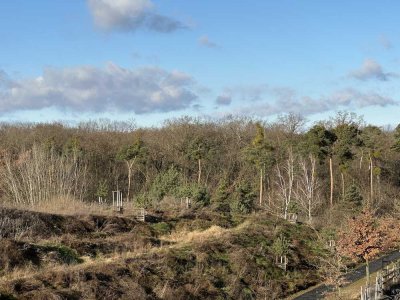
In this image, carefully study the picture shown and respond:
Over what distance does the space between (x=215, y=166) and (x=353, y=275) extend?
37.2 m

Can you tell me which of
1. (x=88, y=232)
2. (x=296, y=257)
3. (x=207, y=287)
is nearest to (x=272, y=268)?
(x=296, y=257)

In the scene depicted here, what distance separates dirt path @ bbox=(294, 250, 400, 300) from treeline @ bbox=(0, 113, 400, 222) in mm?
4295

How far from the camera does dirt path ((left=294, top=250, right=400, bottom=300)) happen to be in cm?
2723

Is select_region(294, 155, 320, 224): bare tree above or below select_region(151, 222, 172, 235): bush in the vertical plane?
above

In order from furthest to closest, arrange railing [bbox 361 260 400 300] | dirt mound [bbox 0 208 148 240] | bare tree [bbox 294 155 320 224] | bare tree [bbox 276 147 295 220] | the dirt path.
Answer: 1. bare tree [bbox 276 147 295 220]
2. bare tree [bbox 294 155 320 224]
3. the dirt path
4. dirt mound [bbox 0 208 148 240]
5. railing [bbox 361 260 400 300]

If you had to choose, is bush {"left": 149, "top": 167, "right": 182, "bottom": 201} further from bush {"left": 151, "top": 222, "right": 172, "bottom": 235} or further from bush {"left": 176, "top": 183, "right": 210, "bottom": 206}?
bush {"left": 151, "top": 222, "right": 172, "bottom": 235}

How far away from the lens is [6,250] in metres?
22.4

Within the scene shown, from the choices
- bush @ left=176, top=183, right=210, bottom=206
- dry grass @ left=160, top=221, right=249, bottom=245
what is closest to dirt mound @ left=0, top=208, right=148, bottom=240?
dry grass @ left=160, top=221, right=249, bottom=245

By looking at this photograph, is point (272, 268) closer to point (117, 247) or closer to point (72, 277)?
point (117, 247)

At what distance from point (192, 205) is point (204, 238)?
8.91 metres

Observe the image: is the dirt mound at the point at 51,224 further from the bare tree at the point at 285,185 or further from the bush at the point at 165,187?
the bare tree at the point at 285,185

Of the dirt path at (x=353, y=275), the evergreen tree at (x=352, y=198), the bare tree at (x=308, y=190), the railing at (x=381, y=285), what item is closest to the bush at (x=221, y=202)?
the bare tree at (x=308, y=190)

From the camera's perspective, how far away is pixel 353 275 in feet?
105

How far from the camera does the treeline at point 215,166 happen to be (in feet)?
137
